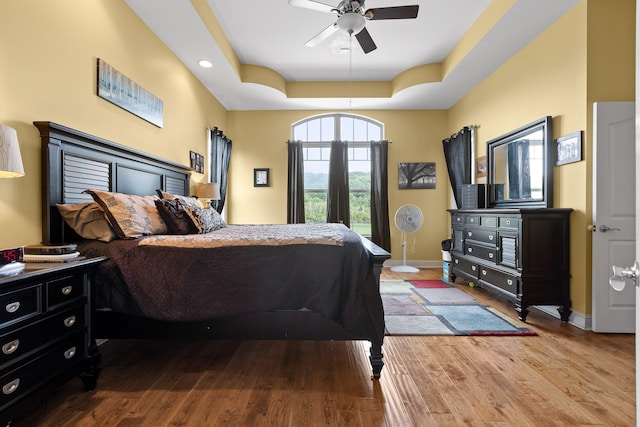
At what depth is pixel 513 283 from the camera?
2895mm

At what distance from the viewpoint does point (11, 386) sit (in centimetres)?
125

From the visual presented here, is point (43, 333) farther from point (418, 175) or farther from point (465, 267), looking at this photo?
point (418, 175)

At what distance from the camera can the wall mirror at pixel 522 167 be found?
3010 millimetres

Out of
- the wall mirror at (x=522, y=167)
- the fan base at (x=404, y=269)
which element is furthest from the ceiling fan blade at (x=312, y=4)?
the fan base at (x=404, y=269)

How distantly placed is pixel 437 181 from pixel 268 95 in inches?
129

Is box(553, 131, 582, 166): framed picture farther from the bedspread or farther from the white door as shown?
the bedspread

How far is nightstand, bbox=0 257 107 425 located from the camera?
124 centimetres

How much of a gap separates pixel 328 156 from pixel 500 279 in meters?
3.46

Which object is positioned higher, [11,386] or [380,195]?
[380,195]

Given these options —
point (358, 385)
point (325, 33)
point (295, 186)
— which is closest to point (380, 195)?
point (295, 186)

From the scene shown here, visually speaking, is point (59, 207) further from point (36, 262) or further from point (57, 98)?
point (57, 98)

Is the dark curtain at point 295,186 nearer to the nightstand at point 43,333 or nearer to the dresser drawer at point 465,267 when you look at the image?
the dresser drawer at point 465,267

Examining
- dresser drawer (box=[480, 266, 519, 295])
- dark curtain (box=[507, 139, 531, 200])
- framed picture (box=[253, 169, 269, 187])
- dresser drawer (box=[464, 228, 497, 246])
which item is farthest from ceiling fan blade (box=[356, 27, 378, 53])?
framed picture (box=[253, 169, 269, 187])

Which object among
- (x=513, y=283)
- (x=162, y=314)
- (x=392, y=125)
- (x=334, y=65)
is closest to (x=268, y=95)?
(x=334, y=65)
